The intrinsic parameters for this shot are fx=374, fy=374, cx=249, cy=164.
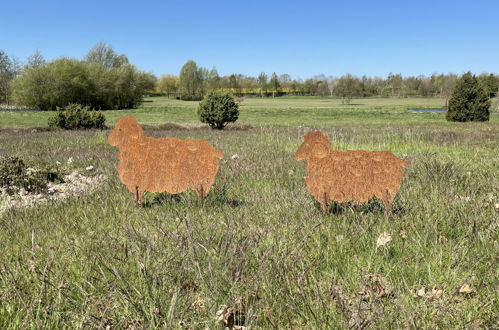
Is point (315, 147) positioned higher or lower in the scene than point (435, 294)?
higher

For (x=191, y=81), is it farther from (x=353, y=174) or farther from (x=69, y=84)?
(x=353, y=174)

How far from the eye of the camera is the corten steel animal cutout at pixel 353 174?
164 inches

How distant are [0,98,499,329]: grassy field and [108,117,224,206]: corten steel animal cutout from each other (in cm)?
32

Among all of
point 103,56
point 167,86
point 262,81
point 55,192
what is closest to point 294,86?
point 262,81

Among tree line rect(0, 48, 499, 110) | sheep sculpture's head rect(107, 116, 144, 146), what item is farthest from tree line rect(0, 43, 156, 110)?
sheep sculpture's head rect(107, 116, 144, 146)

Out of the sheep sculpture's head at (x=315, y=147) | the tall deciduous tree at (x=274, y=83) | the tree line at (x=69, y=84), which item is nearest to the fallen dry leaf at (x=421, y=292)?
the sheep sculpture's head at (x=315, y=147)

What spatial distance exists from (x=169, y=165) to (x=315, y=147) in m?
1.83

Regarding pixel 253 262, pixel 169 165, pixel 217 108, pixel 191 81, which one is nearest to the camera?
pixel 253 262

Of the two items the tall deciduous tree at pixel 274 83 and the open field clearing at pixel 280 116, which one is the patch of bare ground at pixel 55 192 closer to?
the open field clearing at pixel 280 116

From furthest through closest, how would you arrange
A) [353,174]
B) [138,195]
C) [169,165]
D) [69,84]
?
[69,84] → [138,195] → [169,165] → [353,174]

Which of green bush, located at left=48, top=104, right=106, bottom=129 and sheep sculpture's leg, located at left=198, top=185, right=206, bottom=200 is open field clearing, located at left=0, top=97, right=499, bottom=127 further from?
sheep sculpture's leg, located at left=198, top=185, right=206, bottom=200

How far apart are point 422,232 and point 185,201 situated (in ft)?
9.57

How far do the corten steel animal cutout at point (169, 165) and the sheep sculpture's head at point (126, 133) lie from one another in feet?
0.45

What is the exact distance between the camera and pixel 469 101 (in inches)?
998
